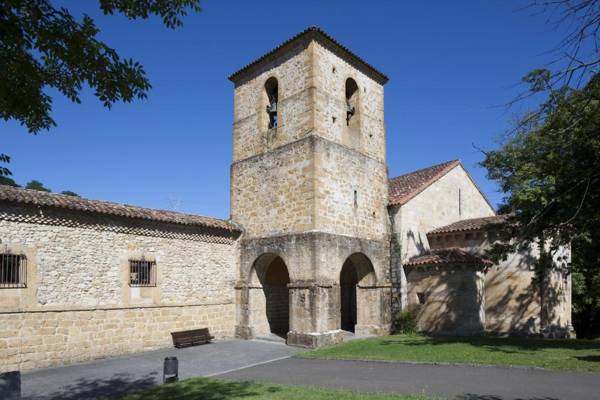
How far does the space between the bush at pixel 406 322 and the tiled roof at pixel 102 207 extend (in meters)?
7.13

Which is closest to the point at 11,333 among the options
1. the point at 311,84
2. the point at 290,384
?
the point at 290,384

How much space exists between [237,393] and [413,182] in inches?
574

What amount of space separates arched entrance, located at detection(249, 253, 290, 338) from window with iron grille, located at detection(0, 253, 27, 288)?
25.3 ft

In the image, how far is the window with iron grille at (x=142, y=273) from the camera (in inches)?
566

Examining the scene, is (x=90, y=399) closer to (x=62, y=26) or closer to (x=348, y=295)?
(x=62, y=26)

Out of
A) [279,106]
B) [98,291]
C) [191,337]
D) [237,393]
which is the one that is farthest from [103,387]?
[279,106]

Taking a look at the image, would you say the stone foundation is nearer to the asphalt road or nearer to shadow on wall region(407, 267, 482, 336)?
the asphalt road

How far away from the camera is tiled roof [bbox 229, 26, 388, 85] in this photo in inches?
647

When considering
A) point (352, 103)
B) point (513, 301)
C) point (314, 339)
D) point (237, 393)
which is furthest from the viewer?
point (352, 103)

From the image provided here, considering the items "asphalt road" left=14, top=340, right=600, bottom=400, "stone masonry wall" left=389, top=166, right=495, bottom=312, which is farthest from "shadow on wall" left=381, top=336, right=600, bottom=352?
"asphalt road" left=14, top=340, right=600, bottom=400

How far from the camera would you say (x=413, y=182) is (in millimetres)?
20797

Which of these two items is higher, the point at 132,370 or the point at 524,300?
the point at 524,300

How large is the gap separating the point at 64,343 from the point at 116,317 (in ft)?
5.31

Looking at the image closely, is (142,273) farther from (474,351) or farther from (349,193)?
(474,351)
